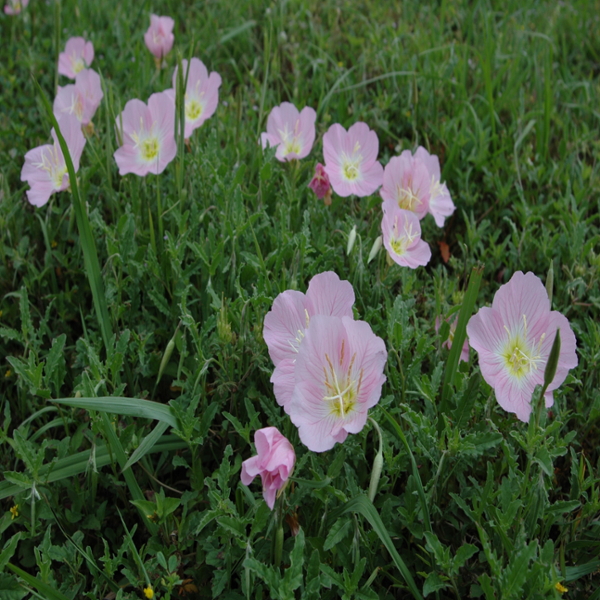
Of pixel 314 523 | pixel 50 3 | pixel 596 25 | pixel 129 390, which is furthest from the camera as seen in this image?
pixel 596 25

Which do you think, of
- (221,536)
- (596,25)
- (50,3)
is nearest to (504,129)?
(596,25)

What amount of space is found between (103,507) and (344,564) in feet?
1.84

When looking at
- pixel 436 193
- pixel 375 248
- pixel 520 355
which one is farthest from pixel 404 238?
pixel 520 355

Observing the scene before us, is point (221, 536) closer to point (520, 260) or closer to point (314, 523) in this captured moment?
point (314, 523)

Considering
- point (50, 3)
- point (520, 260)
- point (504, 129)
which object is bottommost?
point (520, 260)

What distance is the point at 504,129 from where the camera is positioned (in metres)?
2.50

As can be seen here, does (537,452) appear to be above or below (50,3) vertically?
below

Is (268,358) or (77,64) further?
(77,64)

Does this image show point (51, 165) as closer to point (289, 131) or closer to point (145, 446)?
point (289, 131)

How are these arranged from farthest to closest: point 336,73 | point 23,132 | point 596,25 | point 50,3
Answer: point 596,25, point 50,3, point 336,73, point 23,132

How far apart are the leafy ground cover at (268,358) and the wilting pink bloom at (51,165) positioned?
0.08 meters

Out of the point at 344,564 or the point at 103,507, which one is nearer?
the point at 344,564

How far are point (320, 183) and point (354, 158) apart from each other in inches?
7.5

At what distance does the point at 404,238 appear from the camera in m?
1.70
